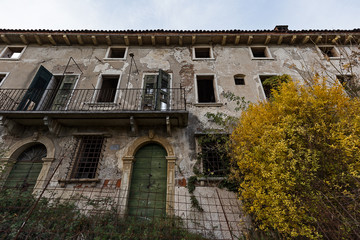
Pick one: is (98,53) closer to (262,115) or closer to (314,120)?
(262,115)

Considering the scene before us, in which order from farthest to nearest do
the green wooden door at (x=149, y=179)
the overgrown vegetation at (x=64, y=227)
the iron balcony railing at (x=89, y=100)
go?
the iron balcony railing at (x=89, y=100) → the green wooden door at (x=149, y=179) → the overgrown vegetation at (x=64, y=227)

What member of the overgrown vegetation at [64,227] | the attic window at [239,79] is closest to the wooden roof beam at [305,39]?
the attic window at [239,79]

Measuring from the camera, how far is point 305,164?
445 centimetres

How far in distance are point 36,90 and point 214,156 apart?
870 centimetres

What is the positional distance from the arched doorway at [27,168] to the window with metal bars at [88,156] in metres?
1.62

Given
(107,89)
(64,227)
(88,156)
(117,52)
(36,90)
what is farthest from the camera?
(117,52)

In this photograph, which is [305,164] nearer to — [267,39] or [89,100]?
[267,39]

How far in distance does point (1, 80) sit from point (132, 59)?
7322 millimetres

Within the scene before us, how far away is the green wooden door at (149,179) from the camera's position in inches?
243

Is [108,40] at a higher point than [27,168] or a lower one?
higher

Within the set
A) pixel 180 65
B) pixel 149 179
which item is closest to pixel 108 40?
pixel 180 65

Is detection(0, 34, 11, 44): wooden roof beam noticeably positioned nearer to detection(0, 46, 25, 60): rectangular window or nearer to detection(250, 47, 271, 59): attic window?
detection(0, 46, 25, 60): rectangular window

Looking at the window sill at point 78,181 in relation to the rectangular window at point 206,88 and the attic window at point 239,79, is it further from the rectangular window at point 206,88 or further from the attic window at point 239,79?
the attic window at point 239,79

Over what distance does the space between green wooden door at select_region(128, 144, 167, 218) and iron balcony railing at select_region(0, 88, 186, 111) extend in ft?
6.72
